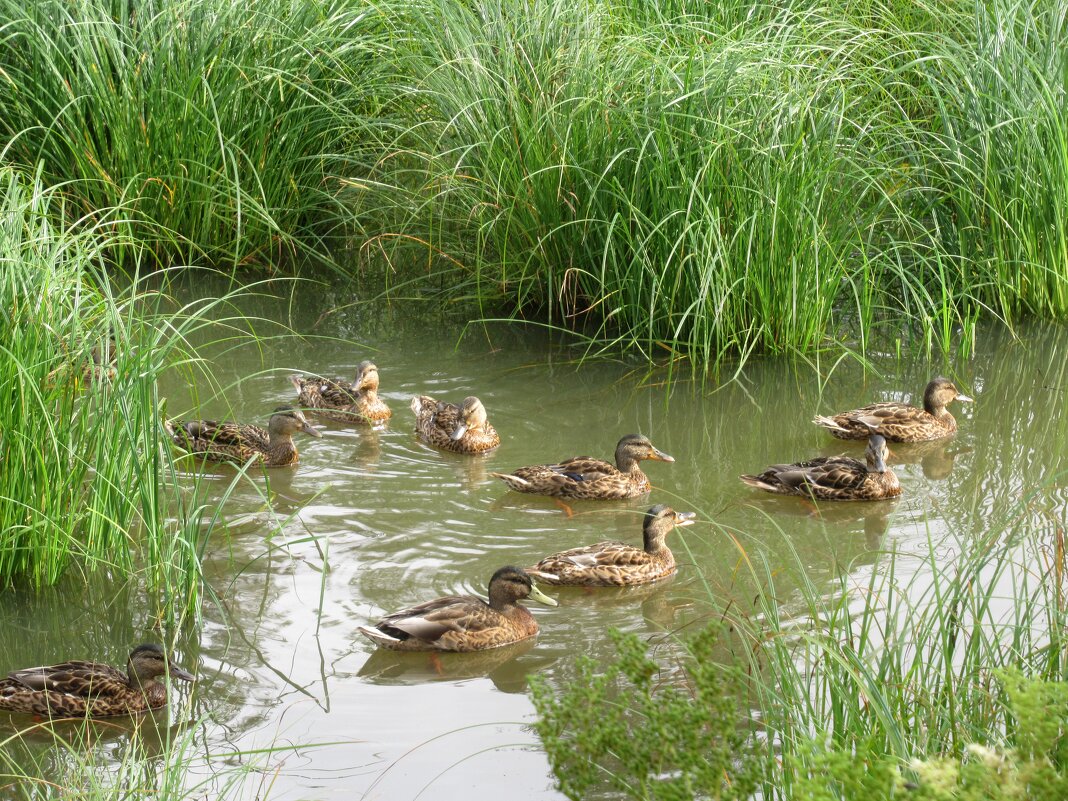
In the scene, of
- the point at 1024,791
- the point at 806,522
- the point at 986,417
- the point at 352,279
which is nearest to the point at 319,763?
the point at 1024,791

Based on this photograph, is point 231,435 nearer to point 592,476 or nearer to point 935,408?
point 592,476

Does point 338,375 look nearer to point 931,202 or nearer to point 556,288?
point 556,288

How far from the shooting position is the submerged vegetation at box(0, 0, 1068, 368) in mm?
9391

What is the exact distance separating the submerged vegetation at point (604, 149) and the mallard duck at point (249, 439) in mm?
1925

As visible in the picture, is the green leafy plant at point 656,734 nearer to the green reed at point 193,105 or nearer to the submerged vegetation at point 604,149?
the submerged vegetation at point 604,149

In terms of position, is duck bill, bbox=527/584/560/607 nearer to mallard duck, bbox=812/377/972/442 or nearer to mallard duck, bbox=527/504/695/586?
mallard duck, bbox=527/504/695/586

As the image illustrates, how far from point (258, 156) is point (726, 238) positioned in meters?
4.00

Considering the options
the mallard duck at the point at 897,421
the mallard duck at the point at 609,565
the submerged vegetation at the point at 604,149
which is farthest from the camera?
the submerged vegetation at the point at 604,149

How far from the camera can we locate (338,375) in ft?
31.8

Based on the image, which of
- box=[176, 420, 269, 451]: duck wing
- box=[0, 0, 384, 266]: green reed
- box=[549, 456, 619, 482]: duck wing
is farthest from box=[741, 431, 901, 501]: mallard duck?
box=[0, 0, 384, 266]: green reed

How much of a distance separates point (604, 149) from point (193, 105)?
3214mm

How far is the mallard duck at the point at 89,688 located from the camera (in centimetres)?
540

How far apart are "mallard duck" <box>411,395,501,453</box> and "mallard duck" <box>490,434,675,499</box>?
0.41 m

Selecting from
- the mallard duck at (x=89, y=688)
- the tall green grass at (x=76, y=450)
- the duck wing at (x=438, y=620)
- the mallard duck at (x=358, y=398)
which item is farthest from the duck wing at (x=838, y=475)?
the mallard duck at (x=89, y=688)
